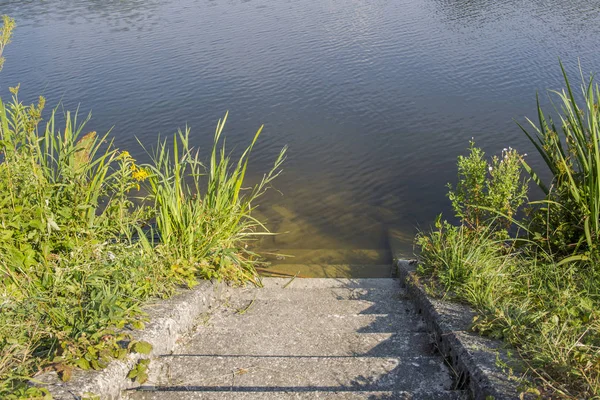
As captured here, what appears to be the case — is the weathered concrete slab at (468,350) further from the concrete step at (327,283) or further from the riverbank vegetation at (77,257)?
the riverbank vegetation at (77,257)

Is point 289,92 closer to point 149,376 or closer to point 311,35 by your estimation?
point 311,35

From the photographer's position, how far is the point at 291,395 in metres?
2.72

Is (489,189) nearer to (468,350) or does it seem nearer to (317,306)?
(317,306)

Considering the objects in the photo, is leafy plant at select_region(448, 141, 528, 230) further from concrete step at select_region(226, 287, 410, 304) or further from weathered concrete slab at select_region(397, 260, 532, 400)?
weathered concrete slab at select_region(397, 260, 532, 400)

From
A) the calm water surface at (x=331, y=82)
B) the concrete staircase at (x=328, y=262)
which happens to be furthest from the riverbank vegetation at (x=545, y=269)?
the calm water surface at (x=331, y=82)

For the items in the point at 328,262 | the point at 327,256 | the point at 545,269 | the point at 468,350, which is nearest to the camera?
the point at 468,350

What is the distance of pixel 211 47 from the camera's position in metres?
13.2

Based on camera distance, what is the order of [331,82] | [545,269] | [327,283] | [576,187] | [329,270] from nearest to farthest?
1. [545,269]
2. [576,187]
3. [327,283]
4. [329,270]
5. [331,82]

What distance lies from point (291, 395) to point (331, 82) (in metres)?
8.99

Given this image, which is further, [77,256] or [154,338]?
[77,256]

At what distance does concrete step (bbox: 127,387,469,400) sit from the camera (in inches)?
106

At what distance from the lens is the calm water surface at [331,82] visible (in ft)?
25.4

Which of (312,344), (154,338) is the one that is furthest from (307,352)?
(154,338)

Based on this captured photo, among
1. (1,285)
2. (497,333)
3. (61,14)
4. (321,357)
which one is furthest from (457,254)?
(61,14)
